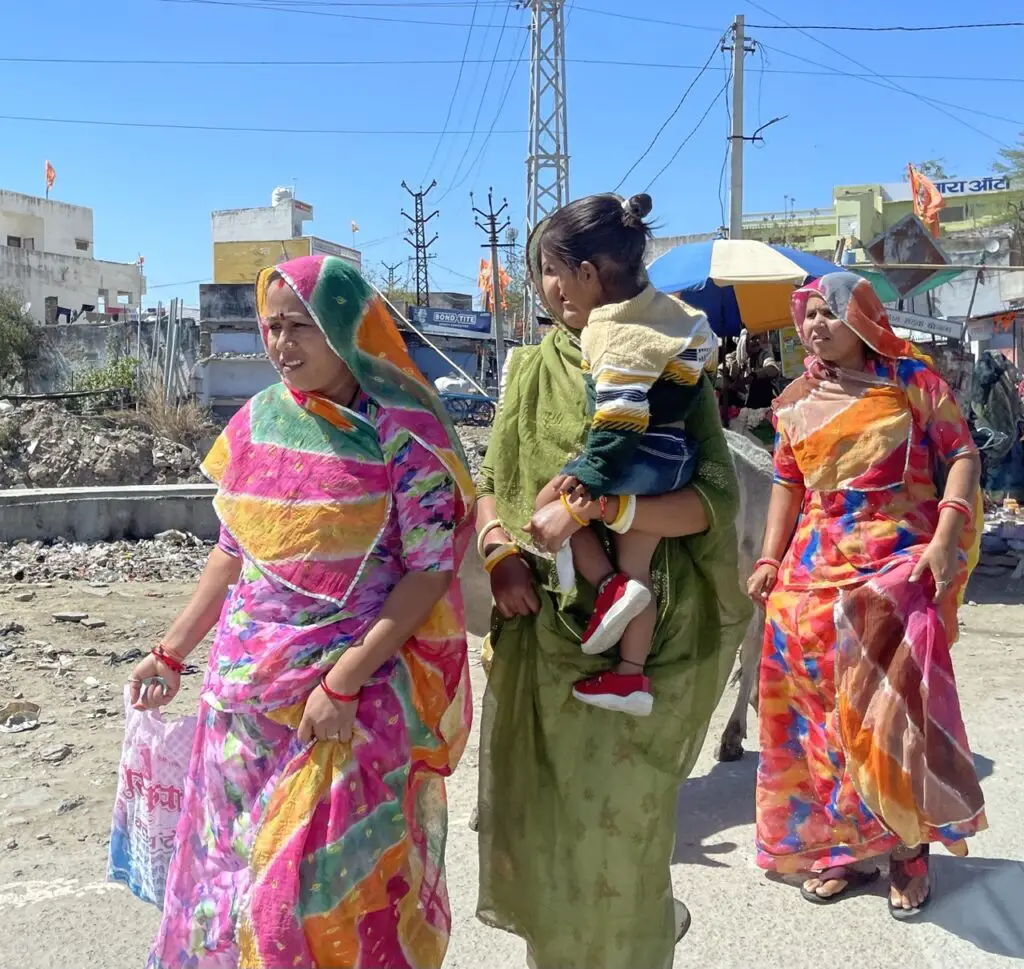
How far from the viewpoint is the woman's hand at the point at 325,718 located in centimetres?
183

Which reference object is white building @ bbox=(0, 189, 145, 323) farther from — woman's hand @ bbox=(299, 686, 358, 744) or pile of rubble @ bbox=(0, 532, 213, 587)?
woman's hand @ bbox=(299, 686, 358, 744)

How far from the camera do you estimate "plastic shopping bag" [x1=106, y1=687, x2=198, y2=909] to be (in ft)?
7.14

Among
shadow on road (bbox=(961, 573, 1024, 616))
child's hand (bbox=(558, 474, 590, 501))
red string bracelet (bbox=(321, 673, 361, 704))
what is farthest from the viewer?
shadow on road (bbox=(961, 573, 1024, 616))

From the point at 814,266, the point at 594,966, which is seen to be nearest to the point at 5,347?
the point at 814,266

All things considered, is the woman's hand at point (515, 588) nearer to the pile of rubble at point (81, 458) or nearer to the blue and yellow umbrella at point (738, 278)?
the blue and yellow umbrella at point (738, 278)

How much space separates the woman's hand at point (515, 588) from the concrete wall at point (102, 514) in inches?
231

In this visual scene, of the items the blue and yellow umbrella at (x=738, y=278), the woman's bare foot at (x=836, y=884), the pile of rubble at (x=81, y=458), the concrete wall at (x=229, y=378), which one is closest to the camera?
the woman's bare foot at (x=836, y=884)

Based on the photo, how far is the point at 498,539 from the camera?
2172 millimetres

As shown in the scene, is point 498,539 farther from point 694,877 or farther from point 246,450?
point 694,877

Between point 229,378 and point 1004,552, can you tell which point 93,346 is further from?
point 1004,552

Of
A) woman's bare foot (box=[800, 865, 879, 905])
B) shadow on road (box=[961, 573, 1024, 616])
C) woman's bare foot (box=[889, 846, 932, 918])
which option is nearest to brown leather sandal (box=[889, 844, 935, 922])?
woman's bare foot (box=[889, 846, 932, 918])

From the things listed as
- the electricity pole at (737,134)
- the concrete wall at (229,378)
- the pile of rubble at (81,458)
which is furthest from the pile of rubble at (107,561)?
the concrete wall at (229,378)

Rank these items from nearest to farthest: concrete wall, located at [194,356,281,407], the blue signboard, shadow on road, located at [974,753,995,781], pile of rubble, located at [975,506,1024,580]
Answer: shadow on road, located at [974,753,995,781], pile of rubble, located at [975,506,1024,580], concrete wall, located at [194,356,281,407], the blue signboard

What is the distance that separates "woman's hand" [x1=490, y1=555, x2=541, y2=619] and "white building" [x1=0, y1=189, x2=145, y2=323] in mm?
33847
